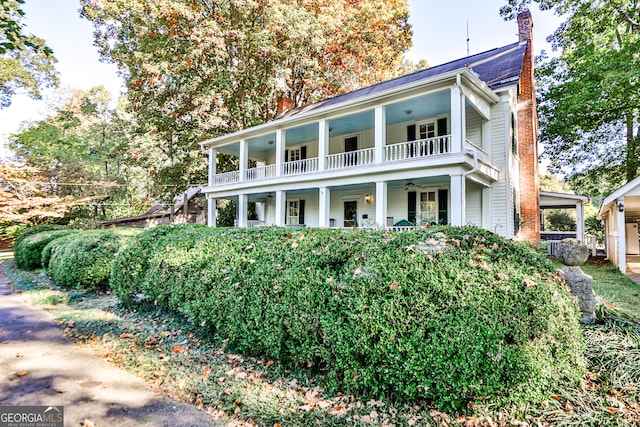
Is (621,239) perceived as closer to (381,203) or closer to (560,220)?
(381,203)

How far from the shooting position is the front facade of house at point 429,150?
1006 cm

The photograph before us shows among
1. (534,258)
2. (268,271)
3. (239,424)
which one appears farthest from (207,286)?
(534,258)

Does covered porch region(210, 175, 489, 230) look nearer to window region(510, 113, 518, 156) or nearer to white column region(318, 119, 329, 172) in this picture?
white column region(318, 119, 329, 172)

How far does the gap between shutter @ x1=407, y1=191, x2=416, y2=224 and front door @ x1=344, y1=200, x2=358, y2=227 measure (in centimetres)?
264

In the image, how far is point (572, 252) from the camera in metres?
4.20

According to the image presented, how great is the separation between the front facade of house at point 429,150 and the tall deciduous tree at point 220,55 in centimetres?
442

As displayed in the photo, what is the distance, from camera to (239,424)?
279 centimetres

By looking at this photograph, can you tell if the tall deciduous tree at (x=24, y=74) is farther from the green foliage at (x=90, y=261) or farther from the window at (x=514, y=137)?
the window at (x=514, y=137)

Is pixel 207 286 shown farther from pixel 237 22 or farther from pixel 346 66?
pixel 346 66

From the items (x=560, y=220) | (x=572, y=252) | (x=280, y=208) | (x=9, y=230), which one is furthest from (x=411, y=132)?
(x=9, y=230)

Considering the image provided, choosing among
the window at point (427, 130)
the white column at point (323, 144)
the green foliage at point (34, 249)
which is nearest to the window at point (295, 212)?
the white column at point (323, 144)

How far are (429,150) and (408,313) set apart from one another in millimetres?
8245

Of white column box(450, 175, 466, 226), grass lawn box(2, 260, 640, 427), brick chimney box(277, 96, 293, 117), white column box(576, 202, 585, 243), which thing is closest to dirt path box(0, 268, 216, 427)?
grass lawn box(2, 260, 640, 427)

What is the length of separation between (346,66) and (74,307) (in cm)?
2093
